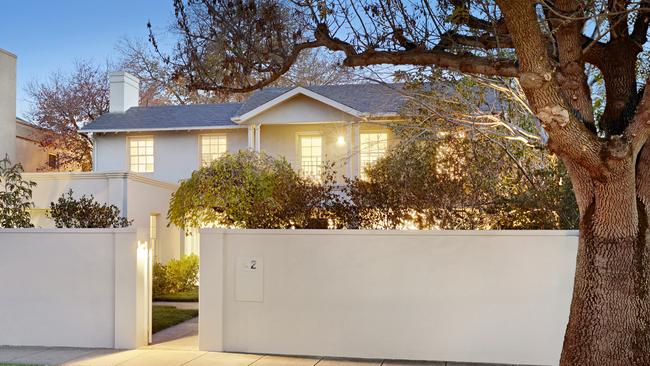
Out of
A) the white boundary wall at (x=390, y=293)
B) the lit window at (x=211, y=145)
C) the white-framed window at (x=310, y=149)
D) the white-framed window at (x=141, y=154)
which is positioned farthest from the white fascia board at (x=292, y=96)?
the white boundary wall at (x=390, y=293)

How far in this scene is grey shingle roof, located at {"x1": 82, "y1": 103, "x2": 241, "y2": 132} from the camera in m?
20.8

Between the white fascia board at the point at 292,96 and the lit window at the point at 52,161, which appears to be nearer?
the white fascia board at the point at 292,96

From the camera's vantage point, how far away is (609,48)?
6.93 m

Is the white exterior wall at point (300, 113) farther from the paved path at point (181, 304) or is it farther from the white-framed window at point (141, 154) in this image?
the paved path at point (181, 304)

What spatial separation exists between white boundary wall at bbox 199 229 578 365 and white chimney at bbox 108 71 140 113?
14591 millimetres

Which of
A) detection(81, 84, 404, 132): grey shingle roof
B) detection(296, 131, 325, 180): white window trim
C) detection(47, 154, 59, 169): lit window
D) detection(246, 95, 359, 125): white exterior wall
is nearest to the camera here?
detection(246, 95, 359, 125): white exterior wall

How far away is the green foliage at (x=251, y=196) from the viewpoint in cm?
1054

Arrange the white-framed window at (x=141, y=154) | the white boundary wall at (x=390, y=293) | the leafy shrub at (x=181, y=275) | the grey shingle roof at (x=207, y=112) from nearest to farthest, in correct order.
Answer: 1. the white boundary wall at (x=390, y=293)
2. the leafy shrub at (x=181, y=275)
3. the grey shingle roof at (x=207, y=112)
4. the white-framed window at (x=141, y=154)

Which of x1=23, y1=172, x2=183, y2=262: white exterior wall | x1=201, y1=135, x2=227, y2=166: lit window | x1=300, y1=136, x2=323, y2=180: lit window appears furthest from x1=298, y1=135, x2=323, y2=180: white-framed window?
x1=23, y1=172, x2=183, y2=262: white exterior wall

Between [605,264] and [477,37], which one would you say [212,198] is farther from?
[605,264]

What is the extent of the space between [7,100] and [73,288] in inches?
396

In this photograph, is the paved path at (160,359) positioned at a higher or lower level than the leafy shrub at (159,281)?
lower

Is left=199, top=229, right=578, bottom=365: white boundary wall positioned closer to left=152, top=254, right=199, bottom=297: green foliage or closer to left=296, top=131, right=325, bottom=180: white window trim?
left=152, top=254, right=199, bottom=297: green foliage

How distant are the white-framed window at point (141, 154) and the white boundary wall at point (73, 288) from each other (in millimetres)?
11080
